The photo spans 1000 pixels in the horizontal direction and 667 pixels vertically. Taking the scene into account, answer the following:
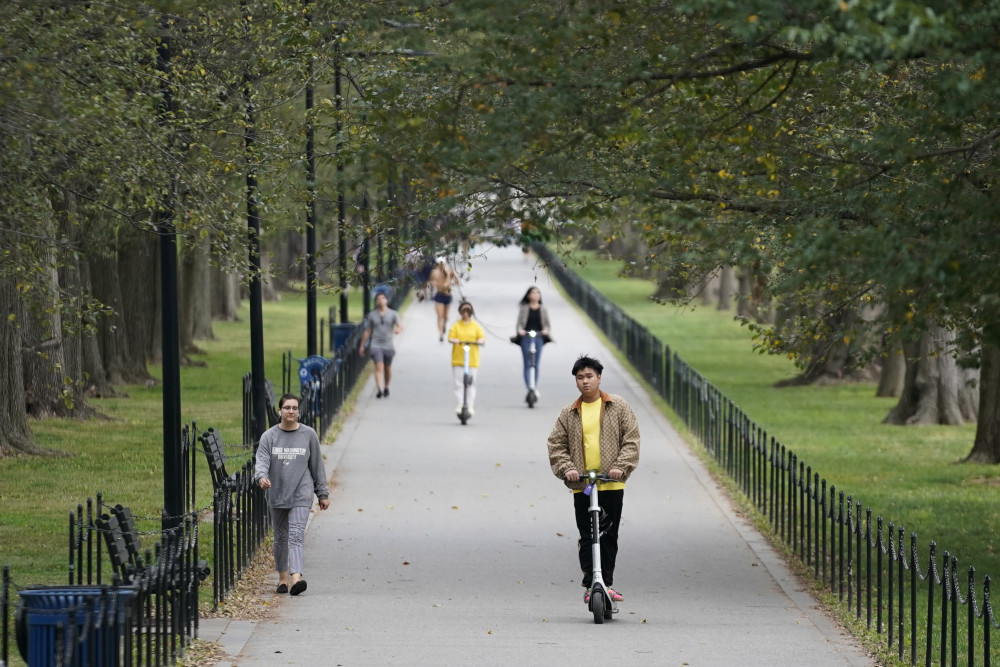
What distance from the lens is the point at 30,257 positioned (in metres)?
12.0

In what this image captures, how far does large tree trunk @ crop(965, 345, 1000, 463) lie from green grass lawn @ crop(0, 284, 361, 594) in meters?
8.70

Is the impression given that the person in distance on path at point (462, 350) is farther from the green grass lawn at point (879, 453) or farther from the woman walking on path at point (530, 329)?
the green grass lawn at point (879, 453)

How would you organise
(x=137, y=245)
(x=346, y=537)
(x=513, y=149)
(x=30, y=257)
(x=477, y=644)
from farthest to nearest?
(x=137, y=245) → (x=346, y=537) → (x=30, y=257) → (x=477, y=644) → (x=513, y=149)

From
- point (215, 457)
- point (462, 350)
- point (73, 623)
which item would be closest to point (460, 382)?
point (462, 350)

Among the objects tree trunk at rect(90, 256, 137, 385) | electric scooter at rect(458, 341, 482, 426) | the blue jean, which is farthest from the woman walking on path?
tree trunk at rect(90, 256, 137, 385)

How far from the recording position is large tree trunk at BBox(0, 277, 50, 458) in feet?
58.2

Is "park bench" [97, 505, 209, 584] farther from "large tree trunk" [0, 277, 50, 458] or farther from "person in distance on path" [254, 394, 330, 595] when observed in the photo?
"large tree trunk" [0, 277, 50, 458]

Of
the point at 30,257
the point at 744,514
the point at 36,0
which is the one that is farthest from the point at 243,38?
the point at 744,514

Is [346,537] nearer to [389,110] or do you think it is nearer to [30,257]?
[30,257]

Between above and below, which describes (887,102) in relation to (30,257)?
above

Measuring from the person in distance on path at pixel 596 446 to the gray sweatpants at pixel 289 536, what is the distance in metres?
1.87

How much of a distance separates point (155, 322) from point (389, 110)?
66.2 feet

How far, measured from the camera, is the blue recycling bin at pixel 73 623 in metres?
6.93

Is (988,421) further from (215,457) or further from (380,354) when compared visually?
(215,457)
